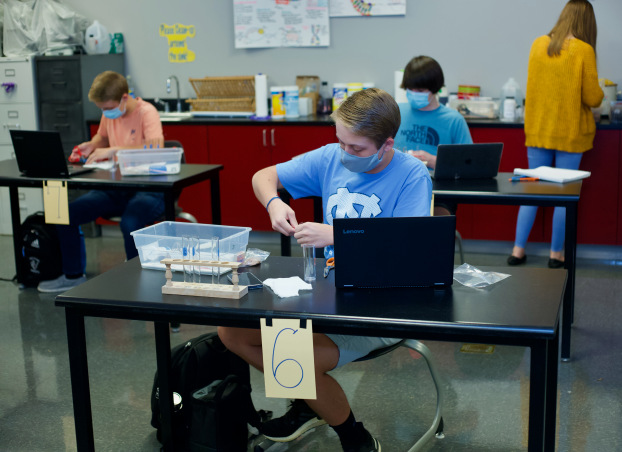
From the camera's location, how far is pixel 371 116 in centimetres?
207

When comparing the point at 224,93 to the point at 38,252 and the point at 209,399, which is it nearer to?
the point at 38,252

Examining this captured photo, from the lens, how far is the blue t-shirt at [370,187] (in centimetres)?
219

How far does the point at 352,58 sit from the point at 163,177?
2.08m

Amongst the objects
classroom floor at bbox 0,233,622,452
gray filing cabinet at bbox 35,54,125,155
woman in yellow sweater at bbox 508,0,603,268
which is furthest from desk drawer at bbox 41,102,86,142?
woman in yellow sweater at bbox 508,0,603,268

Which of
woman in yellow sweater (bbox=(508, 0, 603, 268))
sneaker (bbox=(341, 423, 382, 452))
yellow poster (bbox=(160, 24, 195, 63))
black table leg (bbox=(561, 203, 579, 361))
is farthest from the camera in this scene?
yellow poster (bbox=(160, 24, 195, 63))

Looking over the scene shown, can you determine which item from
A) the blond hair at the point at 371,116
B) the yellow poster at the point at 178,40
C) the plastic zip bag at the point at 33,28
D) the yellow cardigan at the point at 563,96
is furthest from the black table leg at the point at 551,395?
the plastic zip bag at the point at 33,28

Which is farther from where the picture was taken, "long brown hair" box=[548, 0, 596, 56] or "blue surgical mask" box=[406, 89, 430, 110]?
"long brown hair" box=[548, 0, 596, 56]

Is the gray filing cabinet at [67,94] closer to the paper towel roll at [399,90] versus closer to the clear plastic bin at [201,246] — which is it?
the paper towel roll at [399,90]

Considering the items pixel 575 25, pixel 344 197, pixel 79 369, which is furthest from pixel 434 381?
pixel 575 25

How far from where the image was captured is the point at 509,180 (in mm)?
3330

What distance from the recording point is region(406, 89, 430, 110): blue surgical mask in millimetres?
3455

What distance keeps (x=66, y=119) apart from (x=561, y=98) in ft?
10.4

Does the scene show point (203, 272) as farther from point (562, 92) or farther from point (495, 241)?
point (495, 241)

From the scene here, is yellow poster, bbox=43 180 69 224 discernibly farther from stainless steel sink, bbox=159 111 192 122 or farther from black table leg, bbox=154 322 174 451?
stainless steel sink, bbox=159 111 192 122
